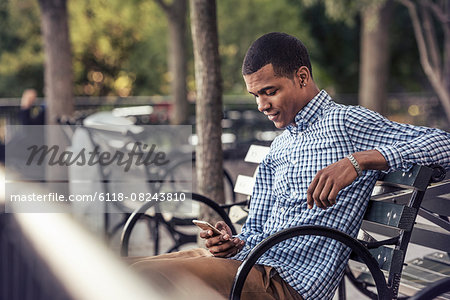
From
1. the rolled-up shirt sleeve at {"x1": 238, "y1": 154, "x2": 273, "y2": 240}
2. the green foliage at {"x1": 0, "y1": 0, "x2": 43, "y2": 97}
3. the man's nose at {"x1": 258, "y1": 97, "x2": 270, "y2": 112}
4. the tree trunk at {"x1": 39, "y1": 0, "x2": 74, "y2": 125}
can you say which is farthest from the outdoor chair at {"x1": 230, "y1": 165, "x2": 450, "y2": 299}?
the green foliage at {"x1": 0, "y1": 0, "x2": 43, "y2": 97}

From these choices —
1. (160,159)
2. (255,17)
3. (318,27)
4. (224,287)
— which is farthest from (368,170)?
(318,27)

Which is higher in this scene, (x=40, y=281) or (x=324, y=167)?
(x=324, y=167)

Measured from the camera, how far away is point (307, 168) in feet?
9.72

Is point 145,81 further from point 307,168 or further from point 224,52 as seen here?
point 307,168

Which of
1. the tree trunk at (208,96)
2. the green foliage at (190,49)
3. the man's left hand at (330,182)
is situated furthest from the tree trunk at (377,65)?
the man's left hand at (330,182)

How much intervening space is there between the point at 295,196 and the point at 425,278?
3.15ft

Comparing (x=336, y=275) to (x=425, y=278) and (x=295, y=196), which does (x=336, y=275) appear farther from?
(x=425, y=278)

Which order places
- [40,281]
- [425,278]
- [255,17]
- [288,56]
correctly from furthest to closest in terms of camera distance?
[255,17] → [425,278] → [288,56] → [40,281]

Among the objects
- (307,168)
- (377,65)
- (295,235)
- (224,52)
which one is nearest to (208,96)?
(307,168)

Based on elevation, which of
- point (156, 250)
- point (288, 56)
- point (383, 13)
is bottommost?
point (156, 250)

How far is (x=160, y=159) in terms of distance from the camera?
661 centimetres

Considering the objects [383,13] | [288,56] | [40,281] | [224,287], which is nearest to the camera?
[40,281]

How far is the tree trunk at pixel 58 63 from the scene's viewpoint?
8859 millimetres

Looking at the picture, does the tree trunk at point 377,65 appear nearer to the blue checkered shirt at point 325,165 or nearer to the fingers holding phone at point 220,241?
the blue checkered shirt at point 325,165
